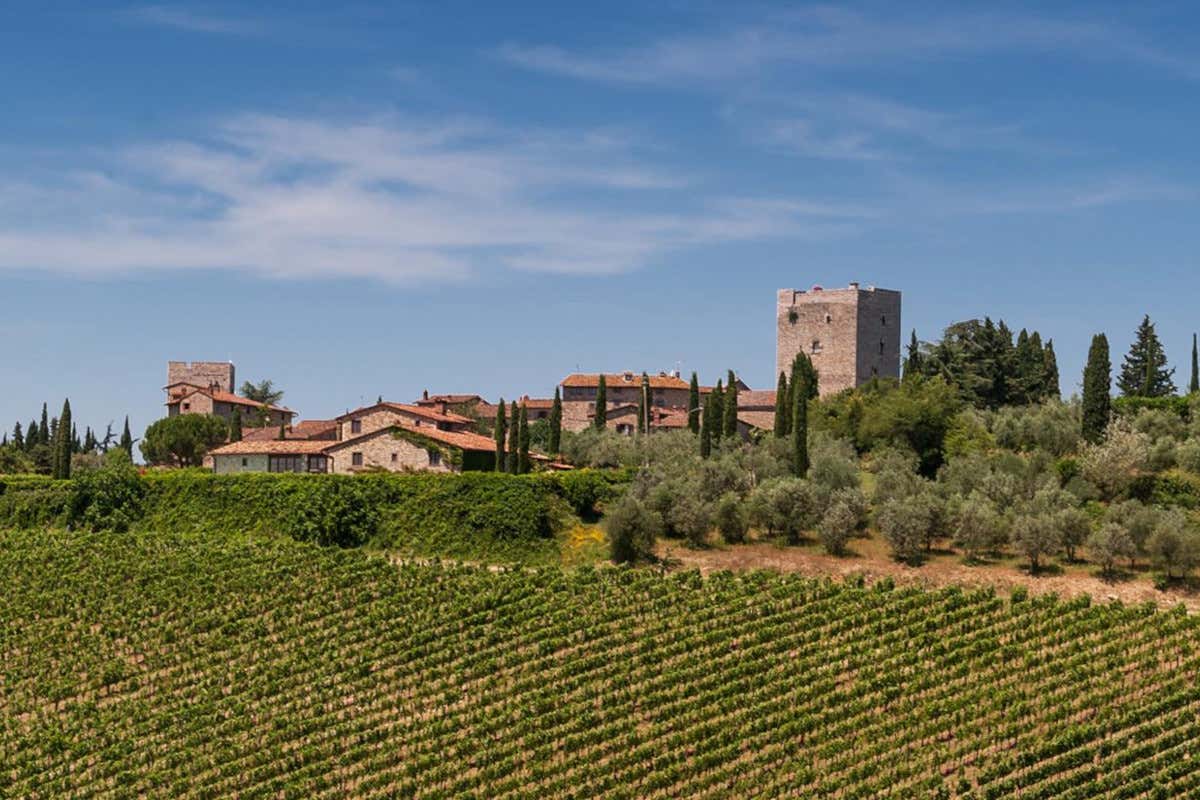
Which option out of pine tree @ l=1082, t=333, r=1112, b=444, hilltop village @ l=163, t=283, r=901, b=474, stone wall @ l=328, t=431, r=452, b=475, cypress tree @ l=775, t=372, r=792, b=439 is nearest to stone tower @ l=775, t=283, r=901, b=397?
hilltop village @ l=163, t=283, r=901, b=474

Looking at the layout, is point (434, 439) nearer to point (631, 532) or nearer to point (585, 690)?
point (631, 532)

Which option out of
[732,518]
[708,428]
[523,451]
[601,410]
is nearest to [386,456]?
[523,451]

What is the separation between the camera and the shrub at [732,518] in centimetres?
5112

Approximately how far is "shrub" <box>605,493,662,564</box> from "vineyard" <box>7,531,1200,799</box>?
3.09 m

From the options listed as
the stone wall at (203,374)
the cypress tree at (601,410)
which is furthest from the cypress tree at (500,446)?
the stone wall at (203,374)

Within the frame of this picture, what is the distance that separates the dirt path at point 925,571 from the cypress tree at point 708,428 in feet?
40.1

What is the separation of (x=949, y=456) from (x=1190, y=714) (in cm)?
2990

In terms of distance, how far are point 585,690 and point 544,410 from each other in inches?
2312

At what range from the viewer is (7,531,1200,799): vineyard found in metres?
32.6

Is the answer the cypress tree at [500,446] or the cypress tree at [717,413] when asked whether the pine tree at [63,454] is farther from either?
the cypress tree at [717,413]

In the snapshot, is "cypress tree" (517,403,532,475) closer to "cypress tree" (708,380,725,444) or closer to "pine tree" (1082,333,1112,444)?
"cypress tree" (708,380,725,444)

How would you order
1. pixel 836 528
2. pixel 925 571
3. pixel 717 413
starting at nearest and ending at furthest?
pixel 925 571 < pixel 836 528 < pixel 717 413

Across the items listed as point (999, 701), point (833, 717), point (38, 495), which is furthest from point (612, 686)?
point (38, 495)

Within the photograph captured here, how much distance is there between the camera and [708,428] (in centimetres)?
6431
